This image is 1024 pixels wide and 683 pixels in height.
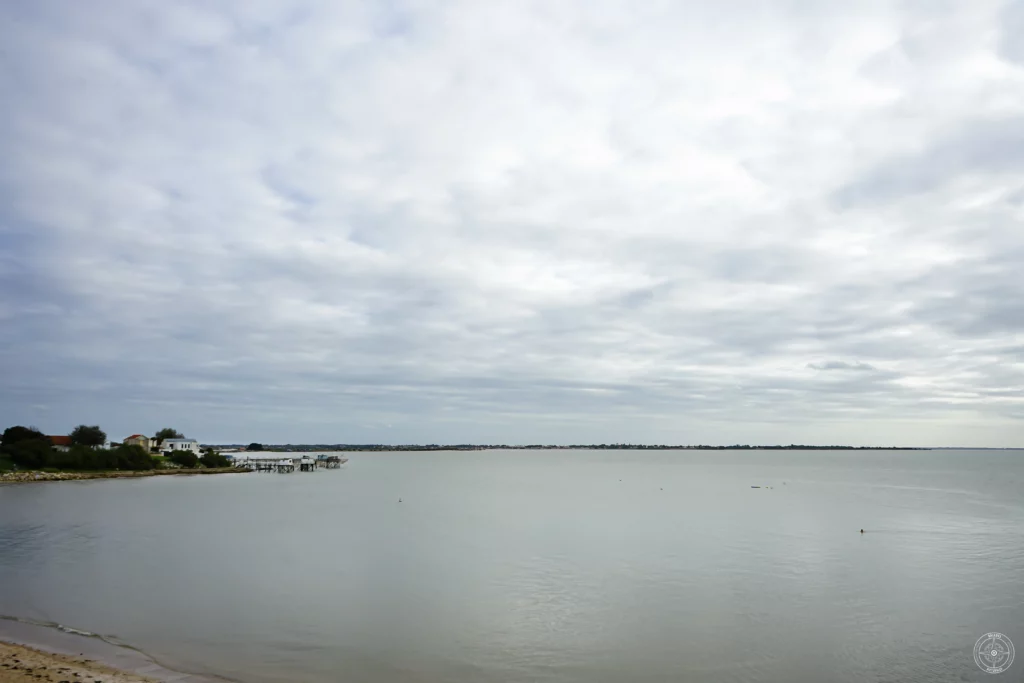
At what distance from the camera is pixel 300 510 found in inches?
2019

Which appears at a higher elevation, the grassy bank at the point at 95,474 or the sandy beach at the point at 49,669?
the sandy beach at the point at 49,669

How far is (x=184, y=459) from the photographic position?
118062 mm

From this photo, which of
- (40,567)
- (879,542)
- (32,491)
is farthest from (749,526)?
(32,491)

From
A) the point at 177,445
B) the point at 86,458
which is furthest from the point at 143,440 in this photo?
the point at 86,458

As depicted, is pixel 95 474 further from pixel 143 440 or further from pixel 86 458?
pixel 143 440

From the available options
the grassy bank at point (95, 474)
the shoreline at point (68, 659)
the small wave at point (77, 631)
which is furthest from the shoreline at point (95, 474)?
the shoreline at point (68, 659)

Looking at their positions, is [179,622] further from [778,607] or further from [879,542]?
[879,542]

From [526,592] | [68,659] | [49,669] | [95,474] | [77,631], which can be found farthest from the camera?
[95,474]

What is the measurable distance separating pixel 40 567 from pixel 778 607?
27.7m

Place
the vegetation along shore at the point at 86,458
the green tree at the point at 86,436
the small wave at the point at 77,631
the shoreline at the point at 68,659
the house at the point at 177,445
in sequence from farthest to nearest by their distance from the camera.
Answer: the house at the point at 177,445 → the green tree at the point at 86,436 → the vegetation along shore at the point at 86,458 → the small wave at the point at 77,631 → the shoreline at the point at 68,659

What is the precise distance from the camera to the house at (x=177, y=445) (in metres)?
132
